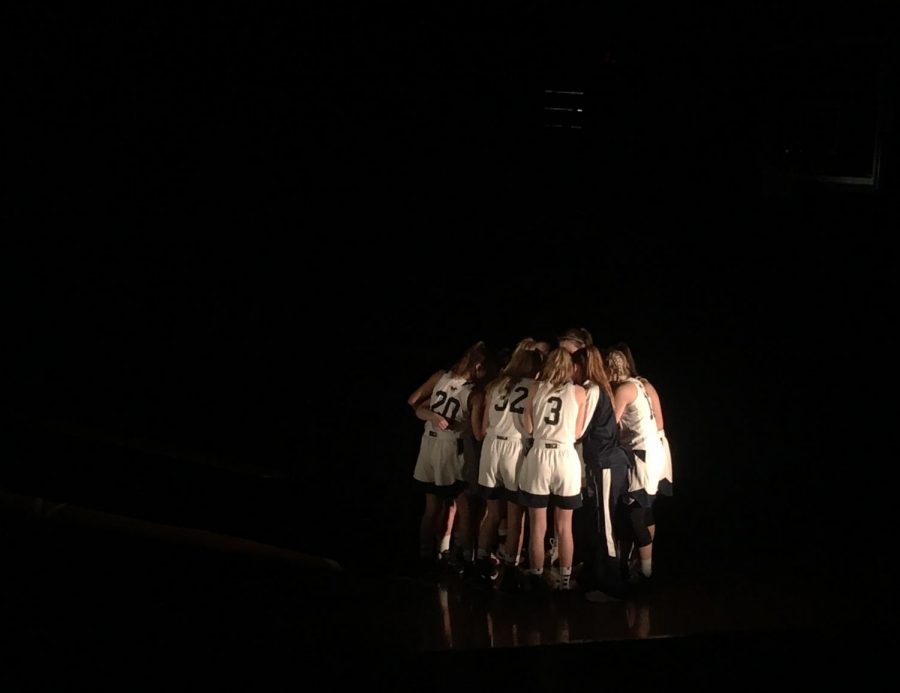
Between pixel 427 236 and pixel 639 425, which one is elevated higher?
pixel 427 236

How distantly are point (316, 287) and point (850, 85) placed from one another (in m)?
3.69

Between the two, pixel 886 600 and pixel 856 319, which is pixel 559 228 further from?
pixel 886 600

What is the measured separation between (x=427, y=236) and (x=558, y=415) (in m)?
1.77

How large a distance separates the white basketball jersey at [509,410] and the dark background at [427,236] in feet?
3.88

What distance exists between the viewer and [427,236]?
5613 mm

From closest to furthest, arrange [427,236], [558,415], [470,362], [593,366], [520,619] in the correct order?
[520,619] → [558,415] → [593,366] → [470,362] → [427,236]

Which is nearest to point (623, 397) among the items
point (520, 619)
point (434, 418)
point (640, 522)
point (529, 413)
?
point (529, 413)

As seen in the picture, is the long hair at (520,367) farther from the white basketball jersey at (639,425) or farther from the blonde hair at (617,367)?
the white basketball jersey at (639,425)

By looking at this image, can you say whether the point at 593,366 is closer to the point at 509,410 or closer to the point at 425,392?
the point at 509,410

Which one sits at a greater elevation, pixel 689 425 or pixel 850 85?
pixel 850 85

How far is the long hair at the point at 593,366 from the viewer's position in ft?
14.6

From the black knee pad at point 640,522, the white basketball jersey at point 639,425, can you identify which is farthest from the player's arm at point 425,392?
the black knee pad at point 640,522

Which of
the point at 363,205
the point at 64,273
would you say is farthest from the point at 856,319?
the point at 64,273

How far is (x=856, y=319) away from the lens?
18.4 feet
